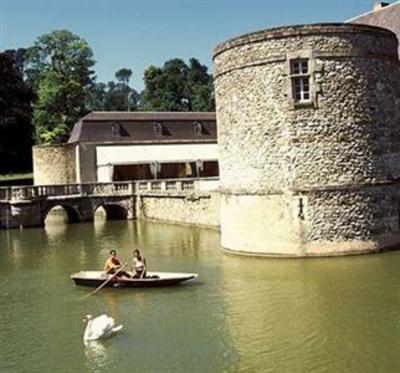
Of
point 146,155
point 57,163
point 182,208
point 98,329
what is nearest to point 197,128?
point 146,155

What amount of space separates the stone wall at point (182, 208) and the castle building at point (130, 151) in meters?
5.19

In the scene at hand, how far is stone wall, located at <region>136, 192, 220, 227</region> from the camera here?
94.8 feet

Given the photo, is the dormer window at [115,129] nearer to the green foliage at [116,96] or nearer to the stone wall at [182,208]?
the stone wall at [182,208]

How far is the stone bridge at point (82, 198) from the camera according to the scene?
3375 cm

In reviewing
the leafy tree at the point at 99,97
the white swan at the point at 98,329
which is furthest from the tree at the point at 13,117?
the leafy tree at the point at 99,97

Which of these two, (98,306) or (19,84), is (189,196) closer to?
(98,306)

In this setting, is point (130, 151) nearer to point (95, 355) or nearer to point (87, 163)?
point (87, 163)

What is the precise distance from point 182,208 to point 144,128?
13413mm

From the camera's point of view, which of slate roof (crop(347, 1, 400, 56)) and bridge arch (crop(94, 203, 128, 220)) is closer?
slate roof (crop(347, 1, 400, 56))

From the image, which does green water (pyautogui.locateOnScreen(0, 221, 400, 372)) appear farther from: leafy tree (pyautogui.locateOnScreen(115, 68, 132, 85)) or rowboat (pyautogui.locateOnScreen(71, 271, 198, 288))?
leafy tree (pyautogui.locateOnScreen(115, 68, 132, 85))

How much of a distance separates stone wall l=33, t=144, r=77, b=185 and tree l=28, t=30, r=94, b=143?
27.3 ft

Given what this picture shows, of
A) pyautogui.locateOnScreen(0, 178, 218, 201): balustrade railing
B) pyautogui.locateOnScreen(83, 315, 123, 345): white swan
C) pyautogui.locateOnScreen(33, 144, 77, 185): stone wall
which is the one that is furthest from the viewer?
pyautogui.locateOnScreen(33, 144, 77, 185): stone wall

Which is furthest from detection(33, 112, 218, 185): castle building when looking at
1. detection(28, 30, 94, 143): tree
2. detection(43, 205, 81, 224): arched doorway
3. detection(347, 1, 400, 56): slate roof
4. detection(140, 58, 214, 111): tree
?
detection(140, 58, 214, 111): tree

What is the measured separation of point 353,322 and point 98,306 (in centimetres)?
579
